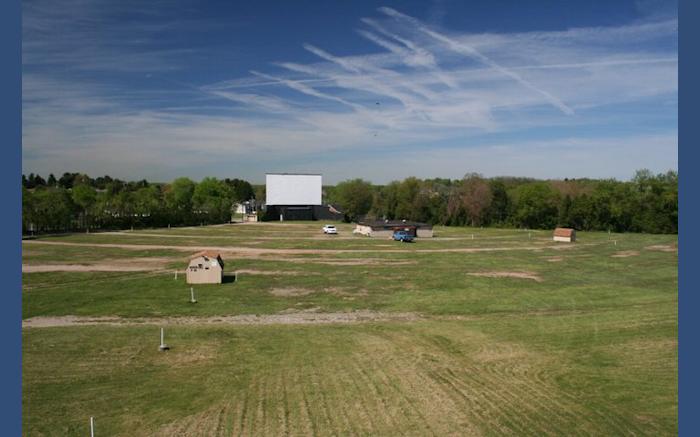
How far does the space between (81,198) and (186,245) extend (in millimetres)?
54361

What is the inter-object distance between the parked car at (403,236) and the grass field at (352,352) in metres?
25.2

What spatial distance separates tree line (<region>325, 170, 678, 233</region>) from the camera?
8756 cm

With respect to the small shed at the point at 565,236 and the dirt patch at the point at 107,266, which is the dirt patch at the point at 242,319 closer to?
the dirt patch at the point at 107,266

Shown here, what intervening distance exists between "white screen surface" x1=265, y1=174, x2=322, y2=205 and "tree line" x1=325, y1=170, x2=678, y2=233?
343 inches

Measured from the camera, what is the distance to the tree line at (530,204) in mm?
87562

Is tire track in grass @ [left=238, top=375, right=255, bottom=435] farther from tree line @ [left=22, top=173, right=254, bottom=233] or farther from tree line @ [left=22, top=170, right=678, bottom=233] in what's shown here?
tree line @ [left=22, top=170, right=678, bottom=233]

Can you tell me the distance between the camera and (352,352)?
65.4 ft

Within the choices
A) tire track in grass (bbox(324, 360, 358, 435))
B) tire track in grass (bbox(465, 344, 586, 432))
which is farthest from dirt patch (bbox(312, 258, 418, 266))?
tire track in grass (bbox(324, 360, 358, 435))

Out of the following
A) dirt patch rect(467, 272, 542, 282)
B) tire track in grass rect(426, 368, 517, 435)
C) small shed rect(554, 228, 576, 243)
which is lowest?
tire track in grass rect(426, 368, 517, 435)

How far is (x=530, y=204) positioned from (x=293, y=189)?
49788mm

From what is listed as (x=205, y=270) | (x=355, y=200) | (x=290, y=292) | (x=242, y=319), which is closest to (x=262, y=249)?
(x=205, y=270)

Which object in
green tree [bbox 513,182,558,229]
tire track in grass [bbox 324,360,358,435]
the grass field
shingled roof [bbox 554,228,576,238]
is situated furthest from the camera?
green tree [bbox 513,182,558,229]

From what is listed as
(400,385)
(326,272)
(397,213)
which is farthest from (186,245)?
(397,213)

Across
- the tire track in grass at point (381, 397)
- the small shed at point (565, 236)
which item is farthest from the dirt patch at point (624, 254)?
the tire track in grass at point (381, 397)
